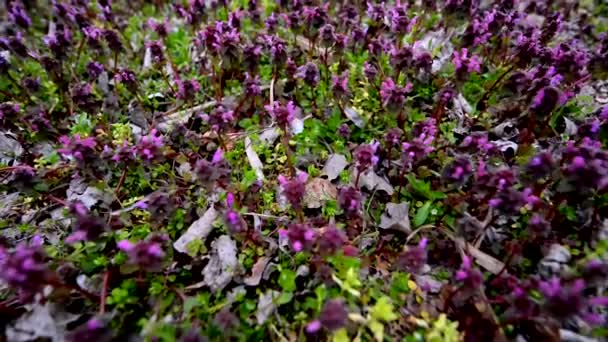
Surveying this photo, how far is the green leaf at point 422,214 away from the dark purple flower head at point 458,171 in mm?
306

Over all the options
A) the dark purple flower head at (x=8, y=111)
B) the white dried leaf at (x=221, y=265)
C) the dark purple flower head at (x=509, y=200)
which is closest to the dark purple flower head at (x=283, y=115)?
the white dried leaf at (x=221, y=265)

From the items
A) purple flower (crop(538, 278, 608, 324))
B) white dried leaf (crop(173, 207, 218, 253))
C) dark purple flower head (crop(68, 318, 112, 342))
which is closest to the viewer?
purple flower (crop(538, 278, 608, 324))

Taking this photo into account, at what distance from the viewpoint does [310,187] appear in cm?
323

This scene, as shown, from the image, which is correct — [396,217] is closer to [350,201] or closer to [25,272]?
[350,201]

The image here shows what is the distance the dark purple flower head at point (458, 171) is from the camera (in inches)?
104

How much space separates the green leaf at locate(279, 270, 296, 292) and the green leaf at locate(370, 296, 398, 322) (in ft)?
1.68

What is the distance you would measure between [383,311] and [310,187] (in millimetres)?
1181

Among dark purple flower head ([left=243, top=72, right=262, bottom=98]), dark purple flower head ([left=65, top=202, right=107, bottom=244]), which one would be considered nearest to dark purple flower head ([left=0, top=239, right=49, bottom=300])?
dark purple flower head ([left=65, top=202, right=107, bottom=244])

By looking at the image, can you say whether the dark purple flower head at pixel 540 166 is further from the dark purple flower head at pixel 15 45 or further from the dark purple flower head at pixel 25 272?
the dark purple flower head at pixel 15 45

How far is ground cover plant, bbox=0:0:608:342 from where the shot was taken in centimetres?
243

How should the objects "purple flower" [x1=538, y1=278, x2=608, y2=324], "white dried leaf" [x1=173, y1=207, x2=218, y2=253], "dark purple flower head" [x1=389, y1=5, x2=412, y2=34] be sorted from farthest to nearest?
"dark purple flower head" [x1=389, y1=5, x2=412, y2=34], "white dried leaf" [x1=173, y1=207, x2=218, y2=253], "purple flower" [x1=538, y1=278, x2=608, y2=324]

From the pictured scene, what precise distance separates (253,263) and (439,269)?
4.13 ft

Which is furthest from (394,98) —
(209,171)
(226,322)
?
(226,322)

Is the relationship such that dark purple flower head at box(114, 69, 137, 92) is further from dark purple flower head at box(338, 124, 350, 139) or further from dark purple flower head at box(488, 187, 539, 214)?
dark purple flower head at box(488, 187, 539, 214)
